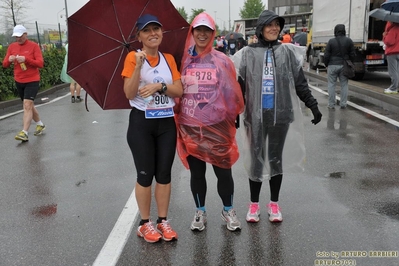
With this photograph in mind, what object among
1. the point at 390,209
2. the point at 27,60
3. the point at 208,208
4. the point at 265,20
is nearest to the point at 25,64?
the point at 27,60

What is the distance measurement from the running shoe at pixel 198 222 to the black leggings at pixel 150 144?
0.49 meters

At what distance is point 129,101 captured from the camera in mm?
3479

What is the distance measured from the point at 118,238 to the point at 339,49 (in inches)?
293

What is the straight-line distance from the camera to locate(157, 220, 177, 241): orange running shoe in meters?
3.51

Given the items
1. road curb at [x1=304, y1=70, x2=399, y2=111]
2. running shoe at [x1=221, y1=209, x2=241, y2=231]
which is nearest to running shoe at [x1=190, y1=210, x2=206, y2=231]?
running shoe at [x1=221, y1=209, x2=241, y2=231]

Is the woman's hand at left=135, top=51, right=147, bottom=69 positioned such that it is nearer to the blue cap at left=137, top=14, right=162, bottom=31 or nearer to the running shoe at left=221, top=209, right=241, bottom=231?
the blue cap at left=137, top=14, right=162, bottom=31

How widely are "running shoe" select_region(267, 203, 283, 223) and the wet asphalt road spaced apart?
0.19 feet

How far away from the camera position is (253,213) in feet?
12.7

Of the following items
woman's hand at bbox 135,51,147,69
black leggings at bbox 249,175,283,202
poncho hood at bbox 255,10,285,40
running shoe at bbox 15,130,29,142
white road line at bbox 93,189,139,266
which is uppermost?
poncho hood at bbox 255,10,285,40

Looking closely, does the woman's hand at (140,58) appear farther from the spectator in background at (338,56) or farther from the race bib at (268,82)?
the spectator in background at (338,56)

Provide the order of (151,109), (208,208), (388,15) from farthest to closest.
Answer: (388,15)
(208,208)
(151,109)

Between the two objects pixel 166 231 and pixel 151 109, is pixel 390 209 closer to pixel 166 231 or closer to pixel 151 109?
pixel 166 231

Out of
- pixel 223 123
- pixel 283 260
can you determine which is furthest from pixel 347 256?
pixel 223 123

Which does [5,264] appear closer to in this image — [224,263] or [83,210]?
[83,210]
